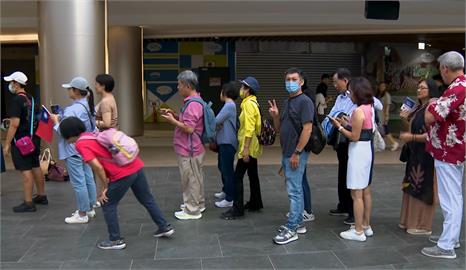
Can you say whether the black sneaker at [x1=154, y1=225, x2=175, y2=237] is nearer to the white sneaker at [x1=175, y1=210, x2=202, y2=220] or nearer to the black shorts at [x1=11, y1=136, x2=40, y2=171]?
the white sneaker at [x1=175, y1=210, x2=202, y2=220]

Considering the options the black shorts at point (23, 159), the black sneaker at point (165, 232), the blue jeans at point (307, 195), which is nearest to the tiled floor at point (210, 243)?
the black sneaker at point (165, 232)

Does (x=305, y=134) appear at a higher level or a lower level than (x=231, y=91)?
lower

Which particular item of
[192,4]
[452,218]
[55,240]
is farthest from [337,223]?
[192,4]

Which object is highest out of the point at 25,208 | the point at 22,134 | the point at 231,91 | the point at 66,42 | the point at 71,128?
the point at 66,42

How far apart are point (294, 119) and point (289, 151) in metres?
0.31

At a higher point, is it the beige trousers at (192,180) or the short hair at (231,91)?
the short hair at (231,91)

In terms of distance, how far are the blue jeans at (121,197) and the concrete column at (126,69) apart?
881 cm

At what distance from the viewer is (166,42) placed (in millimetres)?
15922

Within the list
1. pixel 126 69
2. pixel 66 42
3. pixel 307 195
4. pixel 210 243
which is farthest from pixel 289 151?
pixel 126 69

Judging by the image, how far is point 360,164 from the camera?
4.76m

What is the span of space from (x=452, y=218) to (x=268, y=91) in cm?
1242

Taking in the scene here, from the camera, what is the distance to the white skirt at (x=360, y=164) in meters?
4.75

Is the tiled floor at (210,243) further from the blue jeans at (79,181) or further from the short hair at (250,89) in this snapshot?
the short hair at (250,89)

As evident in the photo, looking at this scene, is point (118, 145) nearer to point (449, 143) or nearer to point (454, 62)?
point (449, 143)
